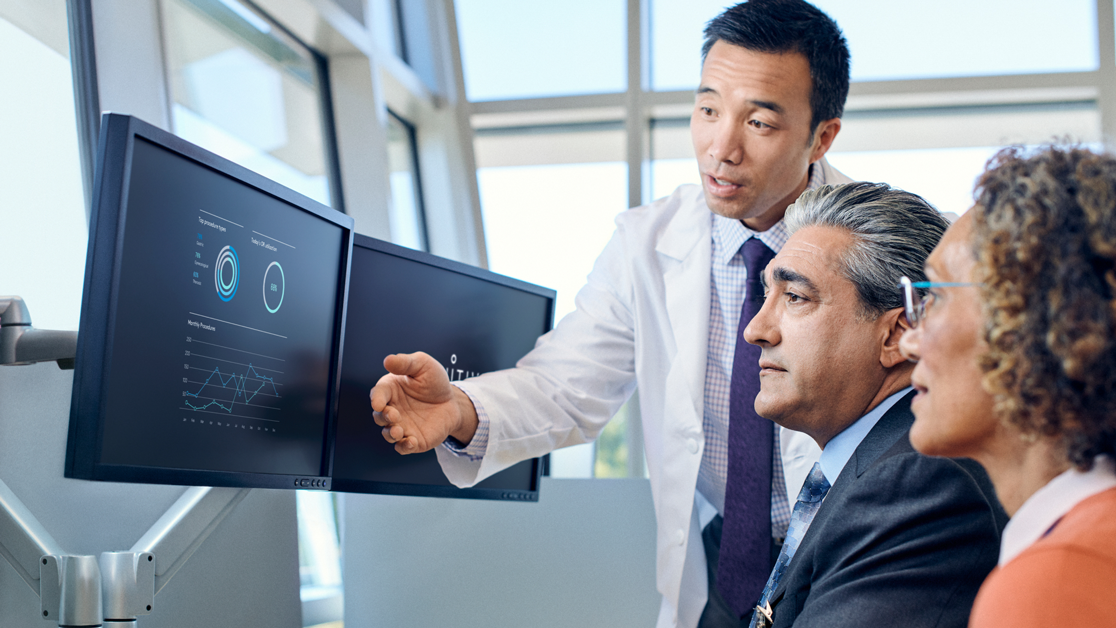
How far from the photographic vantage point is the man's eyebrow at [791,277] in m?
1.29

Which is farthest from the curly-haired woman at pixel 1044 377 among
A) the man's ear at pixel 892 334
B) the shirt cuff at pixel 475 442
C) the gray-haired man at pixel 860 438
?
the shirt cuff at pixel 475 442

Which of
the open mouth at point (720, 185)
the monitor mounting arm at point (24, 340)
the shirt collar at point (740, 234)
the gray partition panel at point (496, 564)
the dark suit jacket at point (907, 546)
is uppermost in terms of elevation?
the open mouth at point (720, 185)

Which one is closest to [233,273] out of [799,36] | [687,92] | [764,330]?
[764,330]

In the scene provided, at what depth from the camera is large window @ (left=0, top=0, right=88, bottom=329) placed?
1.55 m

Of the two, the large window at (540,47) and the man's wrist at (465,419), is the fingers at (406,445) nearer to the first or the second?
the man's wrist at (465,419)

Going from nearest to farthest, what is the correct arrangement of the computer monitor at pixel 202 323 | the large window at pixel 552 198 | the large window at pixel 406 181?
the computer monitor at pixel 202 323 → the large window at pixel 406 181 → the large window at pixel 552 198

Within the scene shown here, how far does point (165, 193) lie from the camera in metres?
0.97

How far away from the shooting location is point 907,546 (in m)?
0.98

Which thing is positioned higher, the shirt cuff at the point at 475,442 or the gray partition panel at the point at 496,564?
the shirt cuff at the point at 475,442

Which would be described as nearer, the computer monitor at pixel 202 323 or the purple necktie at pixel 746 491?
the computer monitor at pixel 202 323

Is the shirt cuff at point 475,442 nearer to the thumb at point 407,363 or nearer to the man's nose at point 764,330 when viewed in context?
the thumb at point 407,363

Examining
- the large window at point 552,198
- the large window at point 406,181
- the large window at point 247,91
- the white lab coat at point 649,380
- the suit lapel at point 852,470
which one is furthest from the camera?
the large window at point 552,198

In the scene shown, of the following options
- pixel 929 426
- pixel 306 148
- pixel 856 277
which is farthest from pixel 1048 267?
pixel 306 148

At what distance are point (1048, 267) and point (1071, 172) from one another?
9cm
